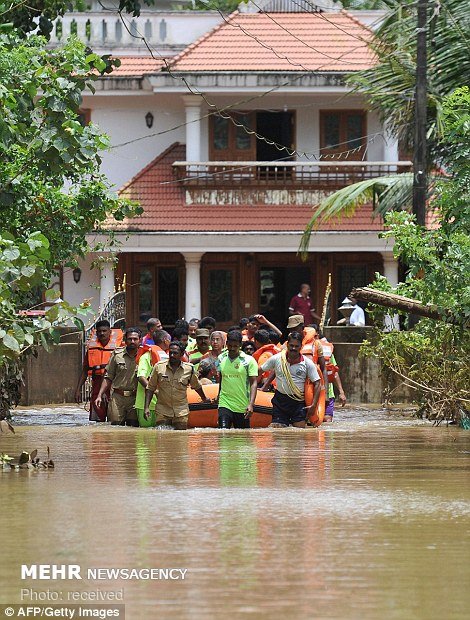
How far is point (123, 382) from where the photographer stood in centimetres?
2108

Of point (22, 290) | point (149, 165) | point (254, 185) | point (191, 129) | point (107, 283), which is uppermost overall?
point (191, 129)

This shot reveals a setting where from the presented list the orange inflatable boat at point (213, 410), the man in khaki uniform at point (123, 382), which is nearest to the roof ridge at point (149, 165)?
the man in khaki uniform at point (123, 382)

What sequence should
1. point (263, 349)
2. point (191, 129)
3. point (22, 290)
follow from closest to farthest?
1. point (22, 290)
2. point (263, 349)
3. point (191, 129)

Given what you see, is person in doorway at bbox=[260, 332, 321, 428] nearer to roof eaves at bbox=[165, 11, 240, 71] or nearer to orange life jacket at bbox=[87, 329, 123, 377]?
orange life jacket at bbox=[87, 329, 123, 377]

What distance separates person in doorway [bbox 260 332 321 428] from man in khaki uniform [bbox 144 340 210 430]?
108 centimetres

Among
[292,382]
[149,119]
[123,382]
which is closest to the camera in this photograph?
[292,382]

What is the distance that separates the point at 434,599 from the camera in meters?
8.18

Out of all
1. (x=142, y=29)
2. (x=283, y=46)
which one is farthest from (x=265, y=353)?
(x=142, y=29)

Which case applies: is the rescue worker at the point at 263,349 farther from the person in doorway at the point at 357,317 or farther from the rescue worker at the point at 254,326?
the person in doorway at the point at 357,317

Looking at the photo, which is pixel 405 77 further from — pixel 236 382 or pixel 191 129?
pixel 236 382

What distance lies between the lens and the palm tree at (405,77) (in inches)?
1066

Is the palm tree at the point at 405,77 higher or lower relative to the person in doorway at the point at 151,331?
higher

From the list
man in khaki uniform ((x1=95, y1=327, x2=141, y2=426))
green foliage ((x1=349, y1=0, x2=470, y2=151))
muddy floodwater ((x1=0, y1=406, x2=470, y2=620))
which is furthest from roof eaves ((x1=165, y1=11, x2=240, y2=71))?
muddy floodwater ((x1=0, y1=406, x2=470, y2=620))

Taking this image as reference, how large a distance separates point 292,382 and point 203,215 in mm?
13201
